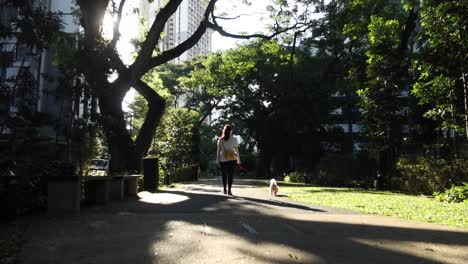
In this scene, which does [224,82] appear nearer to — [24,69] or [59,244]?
[24,69]

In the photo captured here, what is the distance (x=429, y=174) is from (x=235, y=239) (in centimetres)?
1121

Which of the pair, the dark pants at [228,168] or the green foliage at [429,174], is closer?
the dark pants at [228,168]

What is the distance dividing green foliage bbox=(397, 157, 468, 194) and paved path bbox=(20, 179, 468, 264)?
7063mm

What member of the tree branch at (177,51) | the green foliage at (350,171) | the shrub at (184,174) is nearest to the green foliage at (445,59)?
the tree branch at (177,51)

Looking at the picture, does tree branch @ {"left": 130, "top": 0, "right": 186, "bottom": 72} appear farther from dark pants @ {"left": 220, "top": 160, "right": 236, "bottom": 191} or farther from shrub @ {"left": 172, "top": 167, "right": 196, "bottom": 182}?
shrub @ {"left": 172, "top": 167, "right": 196, "bottom": 182}

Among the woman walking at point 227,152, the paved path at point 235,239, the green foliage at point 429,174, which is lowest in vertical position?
the paved path at point 235,239

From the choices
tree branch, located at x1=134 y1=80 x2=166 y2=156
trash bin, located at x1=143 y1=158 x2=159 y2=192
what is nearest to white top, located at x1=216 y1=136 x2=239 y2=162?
trash bin, located at x1=143 y1=158 x2=159 y2=192

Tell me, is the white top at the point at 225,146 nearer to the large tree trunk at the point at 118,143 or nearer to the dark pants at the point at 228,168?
the dark pants at the point at 228,168

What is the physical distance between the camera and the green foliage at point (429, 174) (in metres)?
13.5

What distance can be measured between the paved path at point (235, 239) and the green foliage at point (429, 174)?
7.06m

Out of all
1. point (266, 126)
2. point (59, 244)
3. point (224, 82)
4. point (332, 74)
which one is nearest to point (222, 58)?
point (224, 82)

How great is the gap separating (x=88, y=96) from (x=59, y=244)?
3.61m

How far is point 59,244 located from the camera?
4.94 m

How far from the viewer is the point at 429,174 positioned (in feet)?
47.6
